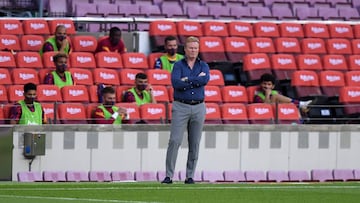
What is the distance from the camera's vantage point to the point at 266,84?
73.8 feet

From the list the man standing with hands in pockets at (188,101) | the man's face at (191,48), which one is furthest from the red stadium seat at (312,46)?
the man's face at (191,48)

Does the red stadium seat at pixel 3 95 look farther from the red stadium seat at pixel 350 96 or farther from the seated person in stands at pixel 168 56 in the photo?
the red stadium seat at pixel 350 96

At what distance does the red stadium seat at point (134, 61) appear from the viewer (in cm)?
2316

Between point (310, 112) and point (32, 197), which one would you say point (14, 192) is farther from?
point (310, 112)

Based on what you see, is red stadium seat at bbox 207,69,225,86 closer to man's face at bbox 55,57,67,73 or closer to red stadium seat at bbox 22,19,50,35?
man's face at bbox 55,57,67,73

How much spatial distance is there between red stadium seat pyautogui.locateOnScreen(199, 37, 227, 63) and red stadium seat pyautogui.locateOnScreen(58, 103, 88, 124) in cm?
444

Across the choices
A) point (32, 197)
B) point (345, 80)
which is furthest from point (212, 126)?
point (32, 197)

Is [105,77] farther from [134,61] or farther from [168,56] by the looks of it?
[168,56]

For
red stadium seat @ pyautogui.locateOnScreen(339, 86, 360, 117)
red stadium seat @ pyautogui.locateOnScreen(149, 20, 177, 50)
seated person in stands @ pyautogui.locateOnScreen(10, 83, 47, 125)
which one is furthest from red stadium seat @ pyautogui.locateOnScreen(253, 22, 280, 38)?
seated person in stands @ pyautogui.locateOnScreen(10, 83, 47, 125)

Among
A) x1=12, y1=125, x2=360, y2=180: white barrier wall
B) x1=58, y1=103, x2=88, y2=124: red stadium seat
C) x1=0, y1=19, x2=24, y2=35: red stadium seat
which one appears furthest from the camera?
x1=0, y1=19, x2=24, y2=35: red stadium seat

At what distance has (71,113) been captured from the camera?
20.8 m

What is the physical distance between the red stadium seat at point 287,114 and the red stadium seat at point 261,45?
3026mm

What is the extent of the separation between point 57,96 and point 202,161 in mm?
2775

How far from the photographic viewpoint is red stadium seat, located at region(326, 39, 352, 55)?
26.1 m
